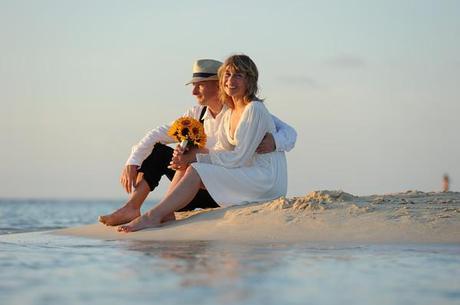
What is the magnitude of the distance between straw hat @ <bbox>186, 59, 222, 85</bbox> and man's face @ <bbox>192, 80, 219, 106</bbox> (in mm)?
52

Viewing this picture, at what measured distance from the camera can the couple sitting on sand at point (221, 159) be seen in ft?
24.8

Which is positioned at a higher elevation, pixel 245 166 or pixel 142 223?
pixel 245 166

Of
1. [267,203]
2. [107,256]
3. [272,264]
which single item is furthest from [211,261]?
[267,203]

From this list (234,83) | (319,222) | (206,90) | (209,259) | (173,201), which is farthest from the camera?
(206,90)

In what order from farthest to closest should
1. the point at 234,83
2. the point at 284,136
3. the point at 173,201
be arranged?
the point at 284,136
the point at 234,83
the point at 173,201

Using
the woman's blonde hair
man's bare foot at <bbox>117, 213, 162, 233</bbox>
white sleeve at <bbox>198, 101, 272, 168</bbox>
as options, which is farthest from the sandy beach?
the woman's blonde hair

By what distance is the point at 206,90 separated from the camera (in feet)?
26.8

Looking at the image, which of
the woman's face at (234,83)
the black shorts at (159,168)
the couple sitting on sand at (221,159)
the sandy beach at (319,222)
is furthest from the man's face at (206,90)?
the sandy beach at (319,222)

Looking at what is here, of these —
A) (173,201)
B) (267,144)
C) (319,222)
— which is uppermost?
(267,144)

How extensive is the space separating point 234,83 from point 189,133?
582mm

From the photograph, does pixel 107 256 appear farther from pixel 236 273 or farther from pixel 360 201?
pixel 360 201

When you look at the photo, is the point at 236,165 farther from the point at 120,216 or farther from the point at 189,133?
the point at 120,216

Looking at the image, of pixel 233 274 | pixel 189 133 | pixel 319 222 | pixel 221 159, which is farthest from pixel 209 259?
pixel 189 133

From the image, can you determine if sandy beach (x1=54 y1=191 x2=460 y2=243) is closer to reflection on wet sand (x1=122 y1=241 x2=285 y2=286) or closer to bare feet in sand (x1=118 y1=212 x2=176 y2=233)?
bare feet in sand (x1=118 y1=212 x2=176 y2=233)
